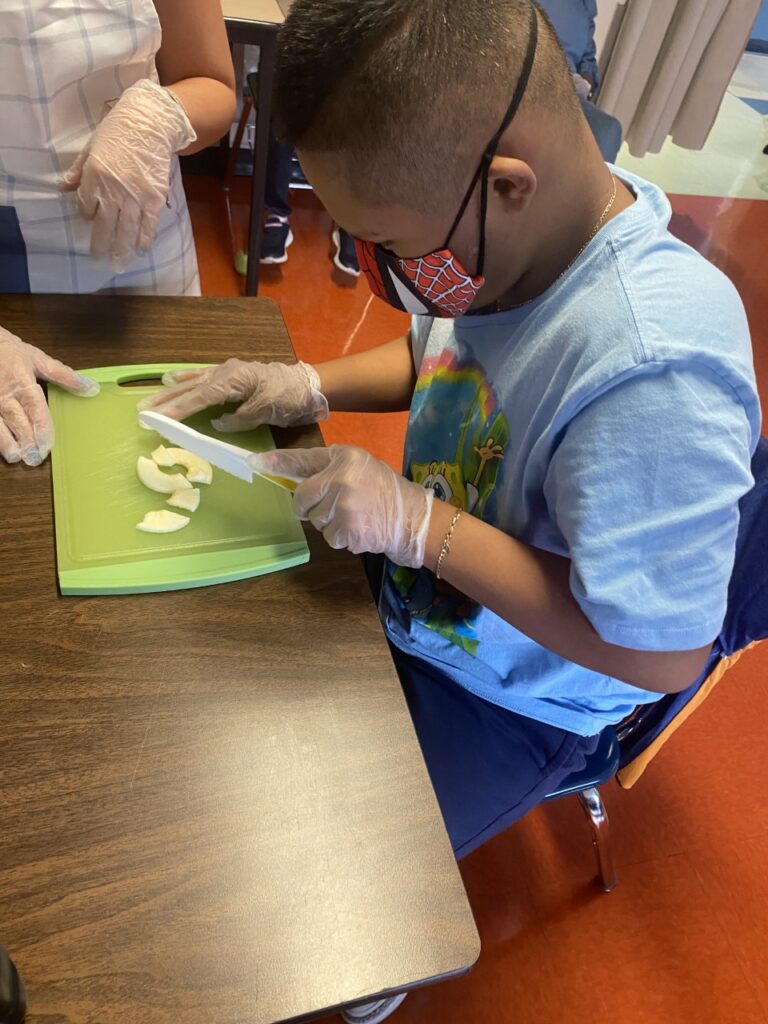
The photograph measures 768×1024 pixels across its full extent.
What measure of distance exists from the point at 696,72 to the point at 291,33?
3784 mm

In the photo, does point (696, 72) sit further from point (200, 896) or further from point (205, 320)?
point (200, 896)

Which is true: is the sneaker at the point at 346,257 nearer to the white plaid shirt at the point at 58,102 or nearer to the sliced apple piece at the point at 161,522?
the white plaid shirt at the point at 58,102

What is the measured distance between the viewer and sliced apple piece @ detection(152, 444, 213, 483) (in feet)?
2.54

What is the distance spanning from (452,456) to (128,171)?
55 cm

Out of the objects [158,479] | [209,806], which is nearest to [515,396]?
[158,479]

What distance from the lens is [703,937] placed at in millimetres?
1304

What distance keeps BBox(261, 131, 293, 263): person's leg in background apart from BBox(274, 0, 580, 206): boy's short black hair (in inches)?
87.3

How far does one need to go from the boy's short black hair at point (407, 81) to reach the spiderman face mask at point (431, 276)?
0.05 metres

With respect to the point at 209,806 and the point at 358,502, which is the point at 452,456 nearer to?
the point at 358,502

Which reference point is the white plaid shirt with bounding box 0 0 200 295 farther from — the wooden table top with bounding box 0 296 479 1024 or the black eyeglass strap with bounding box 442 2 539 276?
A: the black eyeglass strap with bounding box 442 2 539 276

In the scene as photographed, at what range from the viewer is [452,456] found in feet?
2.93

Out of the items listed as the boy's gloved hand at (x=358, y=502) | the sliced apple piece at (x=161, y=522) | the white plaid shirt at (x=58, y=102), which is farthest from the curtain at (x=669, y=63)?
the sliced apple piece at (x=161, y=522)

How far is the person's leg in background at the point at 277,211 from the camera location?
2.73 m

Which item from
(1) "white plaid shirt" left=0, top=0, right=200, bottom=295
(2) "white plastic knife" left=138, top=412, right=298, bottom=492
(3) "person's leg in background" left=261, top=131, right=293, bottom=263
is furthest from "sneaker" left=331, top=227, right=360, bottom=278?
(2) "white plastic knife" left=138, top=412, right=298, bottom=492
